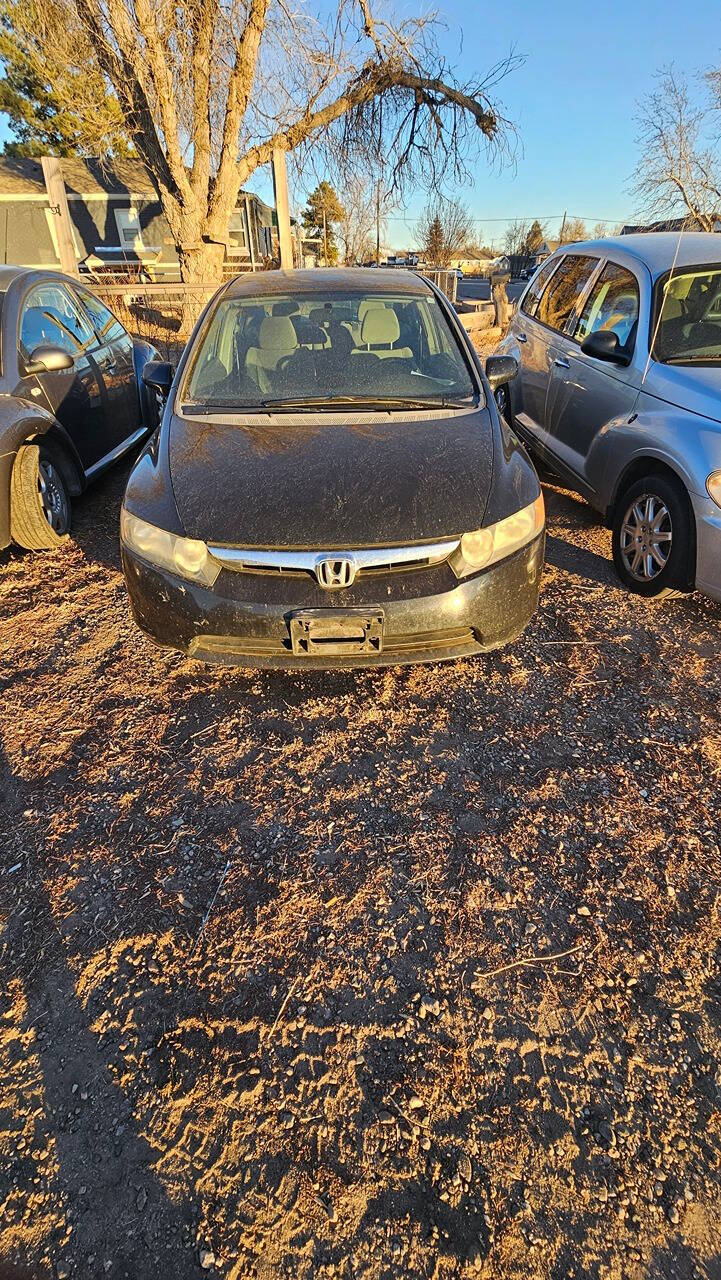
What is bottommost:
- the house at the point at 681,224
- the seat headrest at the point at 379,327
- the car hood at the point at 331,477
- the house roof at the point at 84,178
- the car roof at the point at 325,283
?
the car hood at the point at 331,477

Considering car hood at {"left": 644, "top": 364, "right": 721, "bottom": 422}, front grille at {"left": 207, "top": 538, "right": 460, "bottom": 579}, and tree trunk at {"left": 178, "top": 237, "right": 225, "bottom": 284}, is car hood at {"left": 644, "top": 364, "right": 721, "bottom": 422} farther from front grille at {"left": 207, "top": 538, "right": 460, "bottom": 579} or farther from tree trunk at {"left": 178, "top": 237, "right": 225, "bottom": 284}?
tree trunk at {"left": 178, "top": 237, "right": 225, "bottom": 284}

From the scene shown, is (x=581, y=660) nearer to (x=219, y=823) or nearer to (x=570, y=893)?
(x=570, y=893)

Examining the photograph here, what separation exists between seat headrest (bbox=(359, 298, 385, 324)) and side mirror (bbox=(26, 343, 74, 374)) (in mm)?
2051

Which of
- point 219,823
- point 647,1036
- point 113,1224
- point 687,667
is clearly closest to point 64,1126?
point 113,1224

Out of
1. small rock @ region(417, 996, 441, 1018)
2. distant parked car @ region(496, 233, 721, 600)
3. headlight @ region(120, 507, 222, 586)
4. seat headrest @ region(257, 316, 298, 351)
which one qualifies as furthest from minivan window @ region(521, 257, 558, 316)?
small rock @ region(417, 996, 441, 1018)

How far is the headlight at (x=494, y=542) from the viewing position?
2447 mm

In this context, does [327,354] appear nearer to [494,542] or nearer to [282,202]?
[494,542]

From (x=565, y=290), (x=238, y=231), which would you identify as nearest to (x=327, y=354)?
(x=565, y=290)

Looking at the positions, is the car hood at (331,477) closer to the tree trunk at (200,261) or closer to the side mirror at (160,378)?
the side mirror at (160,378)

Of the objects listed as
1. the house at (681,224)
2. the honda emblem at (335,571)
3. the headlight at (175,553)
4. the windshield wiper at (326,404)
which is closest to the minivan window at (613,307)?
the windshield wiper at (326,404)

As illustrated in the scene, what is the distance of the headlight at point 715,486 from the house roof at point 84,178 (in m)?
27.7

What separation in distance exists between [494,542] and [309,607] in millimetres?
785

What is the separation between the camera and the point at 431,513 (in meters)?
2.45

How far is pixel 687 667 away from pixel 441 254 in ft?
136
